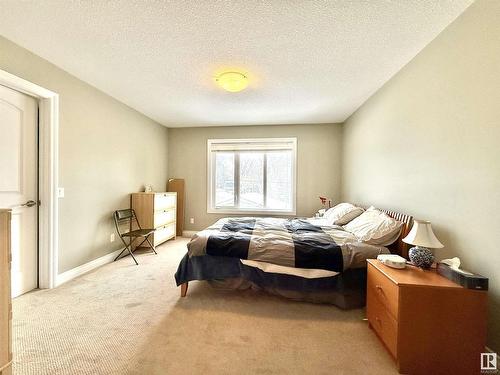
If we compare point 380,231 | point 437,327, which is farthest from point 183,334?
point 380,231

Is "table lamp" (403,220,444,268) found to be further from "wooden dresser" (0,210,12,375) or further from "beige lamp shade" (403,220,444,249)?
"wooden dresser" (0,210,12,375)

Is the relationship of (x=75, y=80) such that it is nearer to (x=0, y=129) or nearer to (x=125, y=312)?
(x=0, y=129)

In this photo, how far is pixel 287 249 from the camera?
6.50 feet

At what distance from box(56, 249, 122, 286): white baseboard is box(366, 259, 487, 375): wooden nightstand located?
319 centimetres

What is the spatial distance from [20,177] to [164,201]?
1.94m

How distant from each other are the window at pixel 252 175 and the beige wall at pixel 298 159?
133 millimetres

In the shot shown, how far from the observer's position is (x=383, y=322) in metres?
1.46

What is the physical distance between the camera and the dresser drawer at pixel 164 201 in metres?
3.60

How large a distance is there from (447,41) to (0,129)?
12.6 feet

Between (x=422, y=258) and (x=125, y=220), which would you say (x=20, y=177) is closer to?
(x=125, y=220)

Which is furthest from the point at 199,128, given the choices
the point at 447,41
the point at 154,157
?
the point at 447,41

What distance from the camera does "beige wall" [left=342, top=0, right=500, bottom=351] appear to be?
1.31 m

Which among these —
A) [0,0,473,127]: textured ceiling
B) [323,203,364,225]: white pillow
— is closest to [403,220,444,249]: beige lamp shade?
[323,203,364,225]: white pillow

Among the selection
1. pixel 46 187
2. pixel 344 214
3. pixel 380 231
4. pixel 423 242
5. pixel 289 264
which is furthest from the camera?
pixel 344 214
